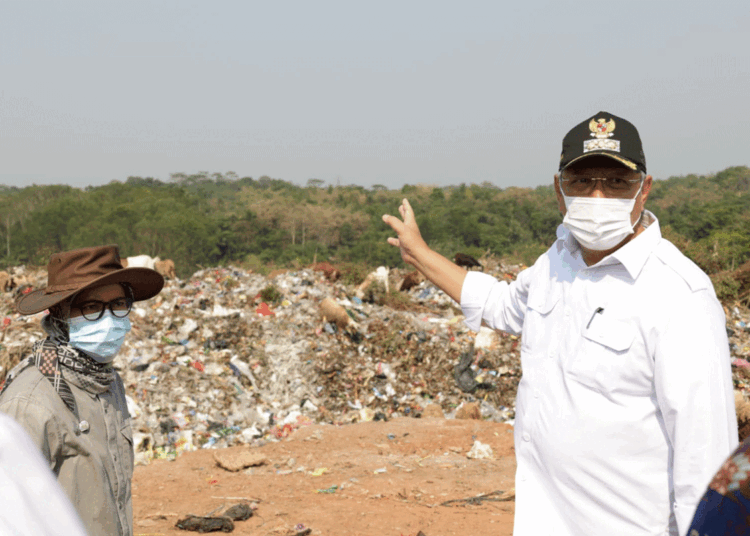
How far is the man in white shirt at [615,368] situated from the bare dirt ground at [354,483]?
264 centimetres

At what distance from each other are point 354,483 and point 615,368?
4.08 metres

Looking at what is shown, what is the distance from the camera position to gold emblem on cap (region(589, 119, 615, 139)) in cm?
175

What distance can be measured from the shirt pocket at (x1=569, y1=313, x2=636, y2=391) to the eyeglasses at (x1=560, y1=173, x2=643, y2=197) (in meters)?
0.42

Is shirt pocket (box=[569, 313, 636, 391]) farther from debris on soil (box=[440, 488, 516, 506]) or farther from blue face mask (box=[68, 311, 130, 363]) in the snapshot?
debris on soil (box=[440, 488, 516, 506])

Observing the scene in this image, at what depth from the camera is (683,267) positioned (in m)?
1.61

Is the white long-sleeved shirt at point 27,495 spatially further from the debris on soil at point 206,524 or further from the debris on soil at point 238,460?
the debris on soil at point 238,460

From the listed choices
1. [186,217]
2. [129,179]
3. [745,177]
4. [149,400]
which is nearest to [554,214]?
[186,217]

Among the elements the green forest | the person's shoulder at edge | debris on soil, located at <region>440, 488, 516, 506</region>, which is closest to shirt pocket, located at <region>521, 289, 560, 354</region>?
the person's shoulder at edge

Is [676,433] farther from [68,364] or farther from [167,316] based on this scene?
[167,316]

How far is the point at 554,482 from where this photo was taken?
174 cm

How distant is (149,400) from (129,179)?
5451 centimetres

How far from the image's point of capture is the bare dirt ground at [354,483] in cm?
434

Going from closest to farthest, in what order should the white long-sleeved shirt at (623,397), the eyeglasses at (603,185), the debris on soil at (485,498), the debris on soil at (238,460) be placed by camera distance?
the white long-sleeved shirt at (623,397), the eyeglasses at (603,185), the debris on soil at (485,498), the debris on soil at (238,460)

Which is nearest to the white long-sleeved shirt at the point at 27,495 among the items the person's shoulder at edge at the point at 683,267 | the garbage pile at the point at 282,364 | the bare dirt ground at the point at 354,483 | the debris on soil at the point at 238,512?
the person's shoulder at edge at the point at 683,267
